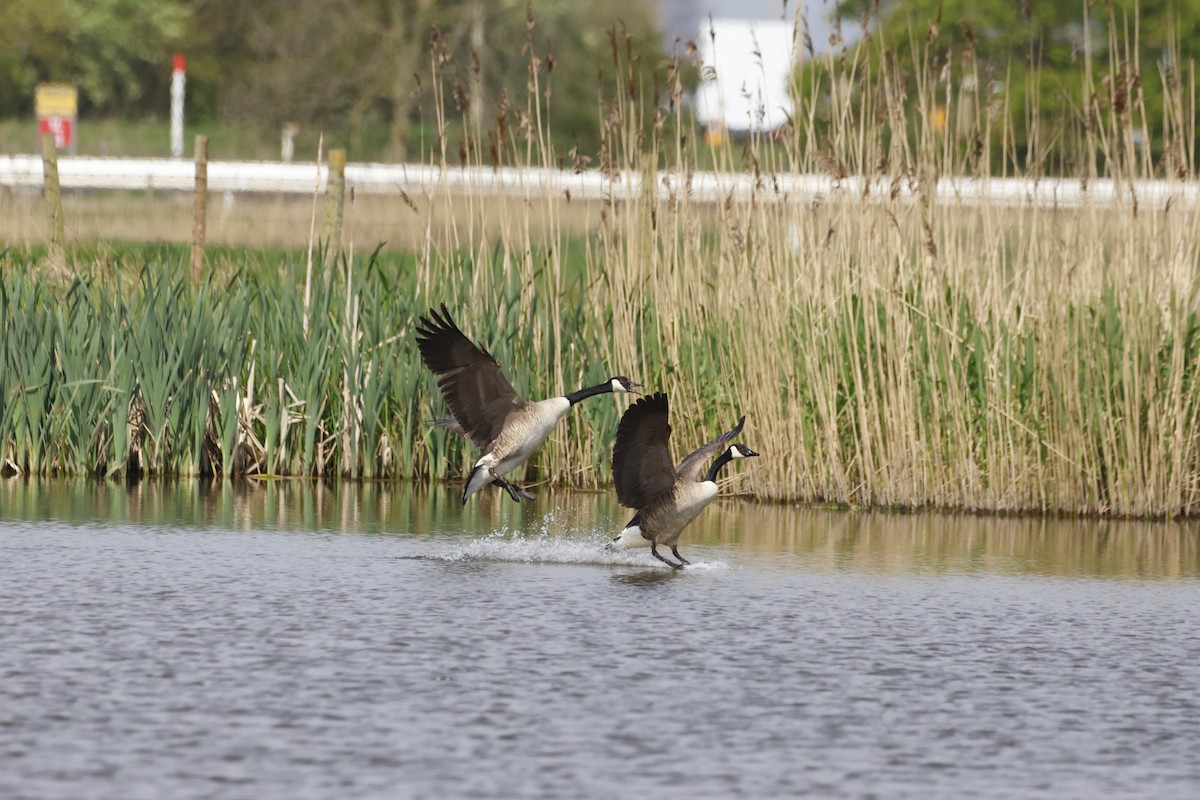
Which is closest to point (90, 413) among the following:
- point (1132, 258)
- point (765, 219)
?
point (765, 219)

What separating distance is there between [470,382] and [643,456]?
4.43 feet

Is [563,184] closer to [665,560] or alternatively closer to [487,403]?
[487,403]

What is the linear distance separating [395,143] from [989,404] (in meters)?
34.3

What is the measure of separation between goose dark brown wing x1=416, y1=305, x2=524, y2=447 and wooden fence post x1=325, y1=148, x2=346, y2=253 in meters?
4.56

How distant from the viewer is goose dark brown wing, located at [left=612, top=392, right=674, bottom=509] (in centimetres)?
891

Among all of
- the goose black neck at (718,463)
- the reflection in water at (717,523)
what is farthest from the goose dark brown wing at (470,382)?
the goose black neck at (718,463)

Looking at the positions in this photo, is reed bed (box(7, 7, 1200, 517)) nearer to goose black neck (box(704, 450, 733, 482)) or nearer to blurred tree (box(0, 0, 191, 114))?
goose black neck (box(704, 450, 733, 482))

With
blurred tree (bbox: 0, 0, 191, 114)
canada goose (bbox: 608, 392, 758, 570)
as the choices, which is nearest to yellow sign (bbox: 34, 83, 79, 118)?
blurred tree (bbox: 0, 0, 191, 114)

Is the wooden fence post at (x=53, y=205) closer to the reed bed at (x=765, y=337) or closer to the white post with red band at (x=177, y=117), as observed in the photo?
the reed bed at (x=765, y=337)

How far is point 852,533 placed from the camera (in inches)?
429

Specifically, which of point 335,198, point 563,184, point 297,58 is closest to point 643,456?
point 335,198

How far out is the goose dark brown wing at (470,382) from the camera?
9953mm

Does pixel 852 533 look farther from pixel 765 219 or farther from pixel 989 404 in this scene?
pixel 765 219

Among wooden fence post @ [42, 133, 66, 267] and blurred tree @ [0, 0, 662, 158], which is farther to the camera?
blurred tree @ [0, 0, 662, 158]
